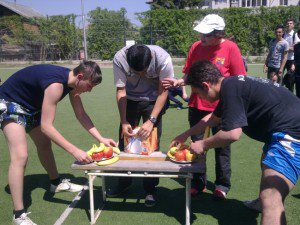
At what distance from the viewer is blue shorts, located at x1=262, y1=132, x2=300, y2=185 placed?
2896 millimetres

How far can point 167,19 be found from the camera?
26922mm

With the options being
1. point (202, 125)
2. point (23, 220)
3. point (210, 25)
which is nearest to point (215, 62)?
point (210, 25)

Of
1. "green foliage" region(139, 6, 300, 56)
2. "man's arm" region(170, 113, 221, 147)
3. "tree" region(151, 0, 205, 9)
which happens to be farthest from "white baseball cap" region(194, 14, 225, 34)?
"tree" region(151, 0, 205, 9)

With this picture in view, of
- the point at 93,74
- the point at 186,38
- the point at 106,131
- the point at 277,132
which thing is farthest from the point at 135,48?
the point at 186,38

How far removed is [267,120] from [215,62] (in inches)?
48.5

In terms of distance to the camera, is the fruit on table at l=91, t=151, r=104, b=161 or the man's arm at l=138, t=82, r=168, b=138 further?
the man's arm at l=138, t=82, r=168, b=138

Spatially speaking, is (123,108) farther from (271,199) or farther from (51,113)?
(271,199)

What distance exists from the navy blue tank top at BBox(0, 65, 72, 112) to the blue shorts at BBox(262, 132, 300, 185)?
2.16 meters

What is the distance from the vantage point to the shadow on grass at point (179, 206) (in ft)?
12.9

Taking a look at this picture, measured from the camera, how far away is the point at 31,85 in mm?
3764

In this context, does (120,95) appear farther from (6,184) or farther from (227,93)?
(6,184)

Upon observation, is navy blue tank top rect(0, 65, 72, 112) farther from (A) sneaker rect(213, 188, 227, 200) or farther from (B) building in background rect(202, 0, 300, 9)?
(B) building in background rect(202, 0, 300, 9)

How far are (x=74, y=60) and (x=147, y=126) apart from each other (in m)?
24.7

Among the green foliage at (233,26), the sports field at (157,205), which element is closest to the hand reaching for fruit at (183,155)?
the sports field at (157,205)
